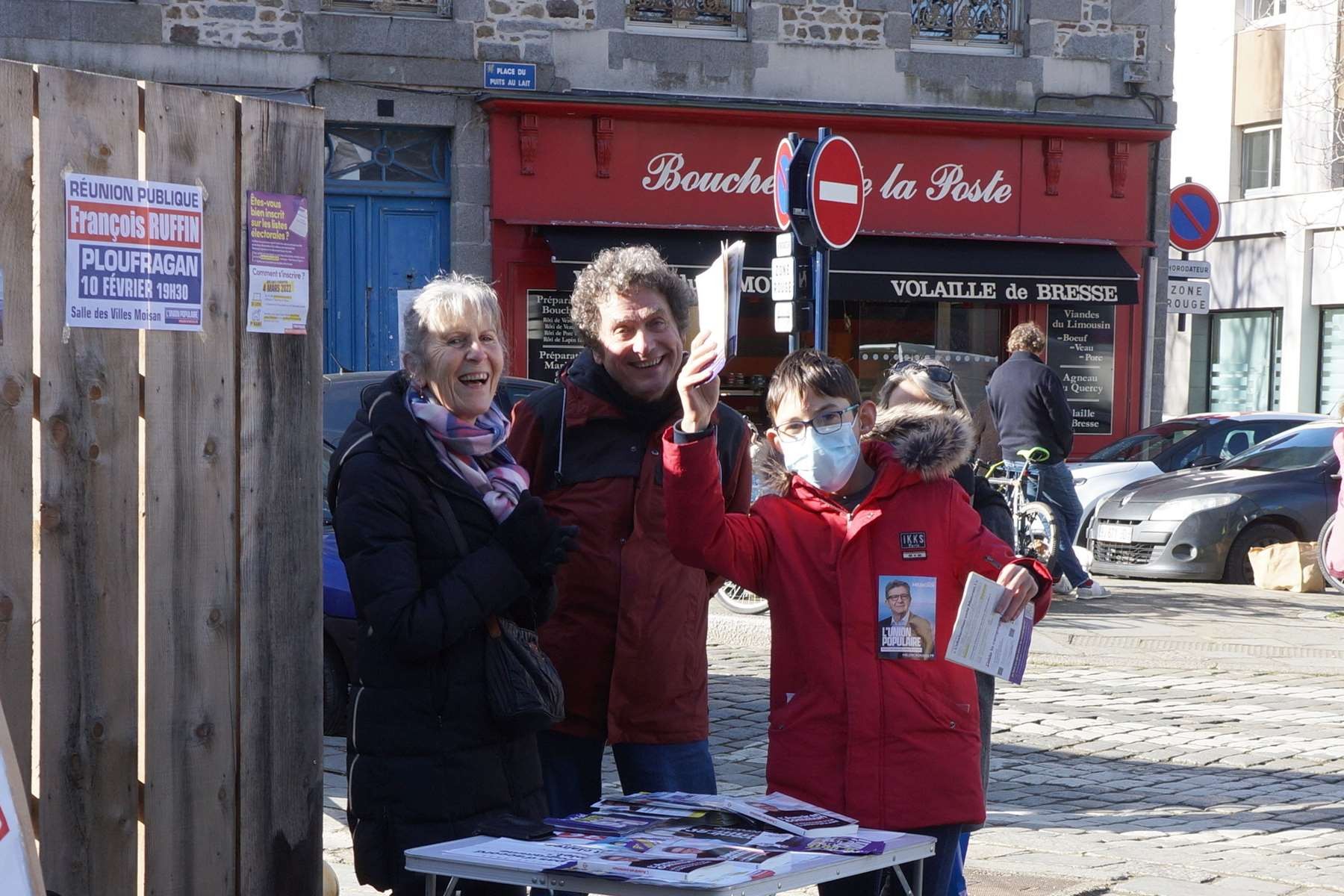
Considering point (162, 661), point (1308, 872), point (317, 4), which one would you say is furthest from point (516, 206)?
point (162, 661)

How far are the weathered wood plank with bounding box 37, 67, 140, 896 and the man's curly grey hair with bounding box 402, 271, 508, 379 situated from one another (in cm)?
70

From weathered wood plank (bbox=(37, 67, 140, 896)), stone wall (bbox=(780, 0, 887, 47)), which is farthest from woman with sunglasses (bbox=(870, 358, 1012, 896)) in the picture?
stone wall (bbox=(780, 0, 887, 47))

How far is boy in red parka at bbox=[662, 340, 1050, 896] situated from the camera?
3.73 metres

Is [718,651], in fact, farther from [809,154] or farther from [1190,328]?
[1190,328]

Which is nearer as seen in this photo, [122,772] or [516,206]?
[122,772]

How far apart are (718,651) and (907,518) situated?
7178 mm

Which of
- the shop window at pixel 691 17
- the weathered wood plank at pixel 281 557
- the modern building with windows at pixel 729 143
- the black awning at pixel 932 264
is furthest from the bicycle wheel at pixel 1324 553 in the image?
the weathered wood plank at pixel 281 557

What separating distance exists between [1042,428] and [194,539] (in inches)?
384

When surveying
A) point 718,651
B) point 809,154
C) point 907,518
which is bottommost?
point 718,651

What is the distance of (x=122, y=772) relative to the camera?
4.03 meters

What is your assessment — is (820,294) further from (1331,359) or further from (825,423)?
(1331,359)

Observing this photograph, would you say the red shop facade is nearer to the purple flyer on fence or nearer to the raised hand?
the purple flyer on fence

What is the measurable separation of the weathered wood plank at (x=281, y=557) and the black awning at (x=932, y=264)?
12.7 metres

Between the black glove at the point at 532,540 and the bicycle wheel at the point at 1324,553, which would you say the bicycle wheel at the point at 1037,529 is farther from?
the black glove at the point at 532,540
